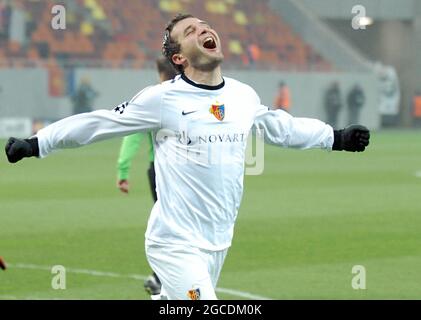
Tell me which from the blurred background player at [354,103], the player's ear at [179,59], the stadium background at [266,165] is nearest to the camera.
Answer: the player's ear at [179,59]

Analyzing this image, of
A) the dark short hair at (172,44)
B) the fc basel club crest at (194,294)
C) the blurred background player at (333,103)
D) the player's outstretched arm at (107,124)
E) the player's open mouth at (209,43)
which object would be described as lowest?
the fc basel club crest at (194,294)

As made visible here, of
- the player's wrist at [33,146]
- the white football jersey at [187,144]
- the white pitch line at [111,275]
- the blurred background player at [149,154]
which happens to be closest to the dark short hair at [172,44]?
the white football jersey at [187,144]

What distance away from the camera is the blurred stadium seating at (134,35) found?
3759 centimetres

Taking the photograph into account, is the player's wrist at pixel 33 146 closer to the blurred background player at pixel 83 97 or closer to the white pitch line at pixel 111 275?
the white pitch line at pixel 111 275

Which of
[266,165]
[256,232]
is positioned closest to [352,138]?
[256,232]

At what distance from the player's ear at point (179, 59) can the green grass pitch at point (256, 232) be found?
146 inches

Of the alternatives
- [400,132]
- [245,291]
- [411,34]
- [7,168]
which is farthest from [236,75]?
[245,291]

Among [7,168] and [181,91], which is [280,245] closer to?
[181,91]

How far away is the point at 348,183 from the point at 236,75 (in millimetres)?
20123

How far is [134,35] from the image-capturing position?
41250mm

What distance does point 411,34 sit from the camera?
4788cm

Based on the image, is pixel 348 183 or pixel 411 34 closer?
pixel 348 183

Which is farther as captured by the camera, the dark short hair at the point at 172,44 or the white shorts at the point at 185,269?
the dark short hair at the point at 172,44

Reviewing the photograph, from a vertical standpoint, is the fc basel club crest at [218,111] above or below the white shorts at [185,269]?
above
